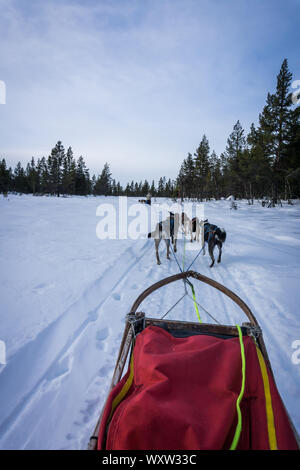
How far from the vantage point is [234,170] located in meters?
28.7

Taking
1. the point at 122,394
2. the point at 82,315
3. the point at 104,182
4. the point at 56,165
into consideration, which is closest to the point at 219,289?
the point at 122,394

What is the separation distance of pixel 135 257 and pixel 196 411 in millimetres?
5184

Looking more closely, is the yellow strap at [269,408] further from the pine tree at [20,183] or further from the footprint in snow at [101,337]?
the pine tree at [20,183]

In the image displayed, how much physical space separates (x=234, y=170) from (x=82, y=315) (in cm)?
3072

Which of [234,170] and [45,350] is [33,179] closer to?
[234,170]

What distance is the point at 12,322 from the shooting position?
2.76 m

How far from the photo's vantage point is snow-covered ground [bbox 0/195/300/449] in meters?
1.72

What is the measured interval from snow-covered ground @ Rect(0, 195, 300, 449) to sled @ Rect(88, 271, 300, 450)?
2.88 feet

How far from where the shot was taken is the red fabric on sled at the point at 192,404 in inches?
35.6

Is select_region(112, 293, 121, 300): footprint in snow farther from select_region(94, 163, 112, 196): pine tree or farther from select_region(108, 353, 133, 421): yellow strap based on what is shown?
select_region(94, 163, 112, 196): pine tree

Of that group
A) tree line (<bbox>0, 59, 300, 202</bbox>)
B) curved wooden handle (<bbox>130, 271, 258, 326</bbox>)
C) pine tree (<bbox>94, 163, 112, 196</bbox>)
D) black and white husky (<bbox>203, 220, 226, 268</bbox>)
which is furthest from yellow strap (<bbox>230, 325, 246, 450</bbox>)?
pine tree (<bbox>94, 163, 112, 196</bbox>)

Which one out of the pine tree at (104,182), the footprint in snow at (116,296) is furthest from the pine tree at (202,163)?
the footprint in snow at (116,296)

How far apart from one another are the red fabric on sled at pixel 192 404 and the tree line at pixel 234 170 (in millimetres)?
21395
